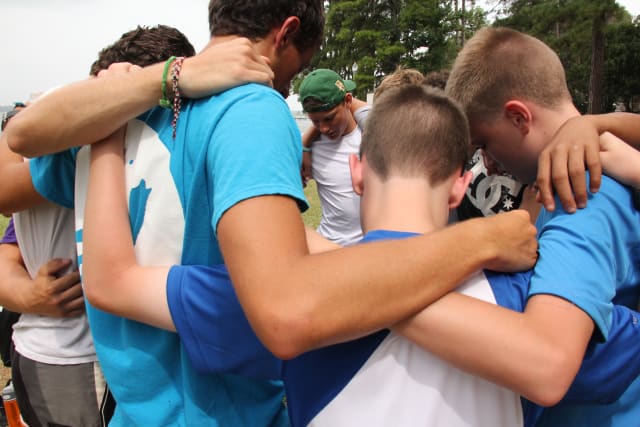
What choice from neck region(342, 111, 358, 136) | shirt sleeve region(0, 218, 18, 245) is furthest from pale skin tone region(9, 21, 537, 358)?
neck region(342, 111, 358, 136)

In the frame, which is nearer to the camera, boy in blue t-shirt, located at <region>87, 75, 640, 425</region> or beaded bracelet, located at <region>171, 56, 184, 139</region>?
boy in blue t-shirt, located at <region>87, 75, 640, 425</region>

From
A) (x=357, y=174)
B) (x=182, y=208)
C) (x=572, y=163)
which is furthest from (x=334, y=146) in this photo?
(x=182, y=208)

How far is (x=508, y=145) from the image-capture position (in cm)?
173

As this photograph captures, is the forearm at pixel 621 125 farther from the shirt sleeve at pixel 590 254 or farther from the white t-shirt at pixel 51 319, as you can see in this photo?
the white t-shirt at pixel 51 319

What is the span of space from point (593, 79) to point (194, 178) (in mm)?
24829

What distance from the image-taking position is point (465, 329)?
1.01m

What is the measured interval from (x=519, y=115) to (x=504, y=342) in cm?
97

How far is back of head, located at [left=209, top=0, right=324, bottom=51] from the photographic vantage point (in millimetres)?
1427

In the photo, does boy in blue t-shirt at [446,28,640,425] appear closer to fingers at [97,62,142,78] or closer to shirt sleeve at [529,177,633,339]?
shirt sleeve at [529,177,633,339]

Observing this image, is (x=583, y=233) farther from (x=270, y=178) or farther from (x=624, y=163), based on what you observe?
(x=270, y=178)

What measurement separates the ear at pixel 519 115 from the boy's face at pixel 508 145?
0.04 feet

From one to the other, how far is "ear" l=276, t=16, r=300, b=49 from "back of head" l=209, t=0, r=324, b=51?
0.01 m

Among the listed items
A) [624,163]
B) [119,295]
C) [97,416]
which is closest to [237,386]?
[119,295]

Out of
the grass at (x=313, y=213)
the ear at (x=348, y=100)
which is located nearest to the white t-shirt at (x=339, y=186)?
the ear at (x=348, y=100)
